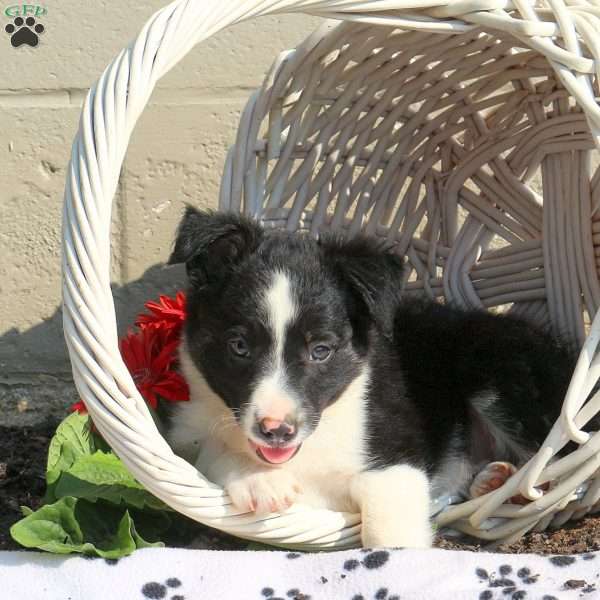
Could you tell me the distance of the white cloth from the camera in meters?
2.40

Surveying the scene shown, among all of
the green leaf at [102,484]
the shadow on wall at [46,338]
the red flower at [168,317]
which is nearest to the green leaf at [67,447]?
the green leaf at [102,484]

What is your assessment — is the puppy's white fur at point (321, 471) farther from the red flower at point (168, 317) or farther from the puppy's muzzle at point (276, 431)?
the red flower at point (168, 317)

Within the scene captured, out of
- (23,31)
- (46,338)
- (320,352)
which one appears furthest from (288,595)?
(23,31)

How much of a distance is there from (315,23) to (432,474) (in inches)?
87.6

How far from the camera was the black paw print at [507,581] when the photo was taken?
93.4 inches

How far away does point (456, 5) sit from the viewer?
2799mm

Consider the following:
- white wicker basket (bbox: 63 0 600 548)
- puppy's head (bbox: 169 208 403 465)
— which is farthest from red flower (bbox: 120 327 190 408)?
white wicker basket (bbox: 63 0 600 548)

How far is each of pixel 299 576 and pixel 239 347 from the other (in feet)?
2.23

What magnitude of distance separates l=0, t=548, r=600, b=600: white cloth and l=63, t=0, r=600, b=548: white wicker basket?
0.13m

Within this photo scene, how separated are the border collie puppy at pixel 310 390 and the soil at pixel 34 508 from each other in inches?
9.8

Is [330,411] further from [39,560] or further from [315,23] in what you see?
[315,23]

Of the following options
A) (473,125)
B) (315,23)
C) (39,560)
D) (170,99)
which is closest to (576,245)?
(473,125)

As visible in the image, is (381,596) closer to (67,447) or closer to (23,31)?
(67,447)

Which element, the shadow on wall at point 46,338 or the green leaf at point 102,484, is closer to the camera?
the green leaf at point 102,484
